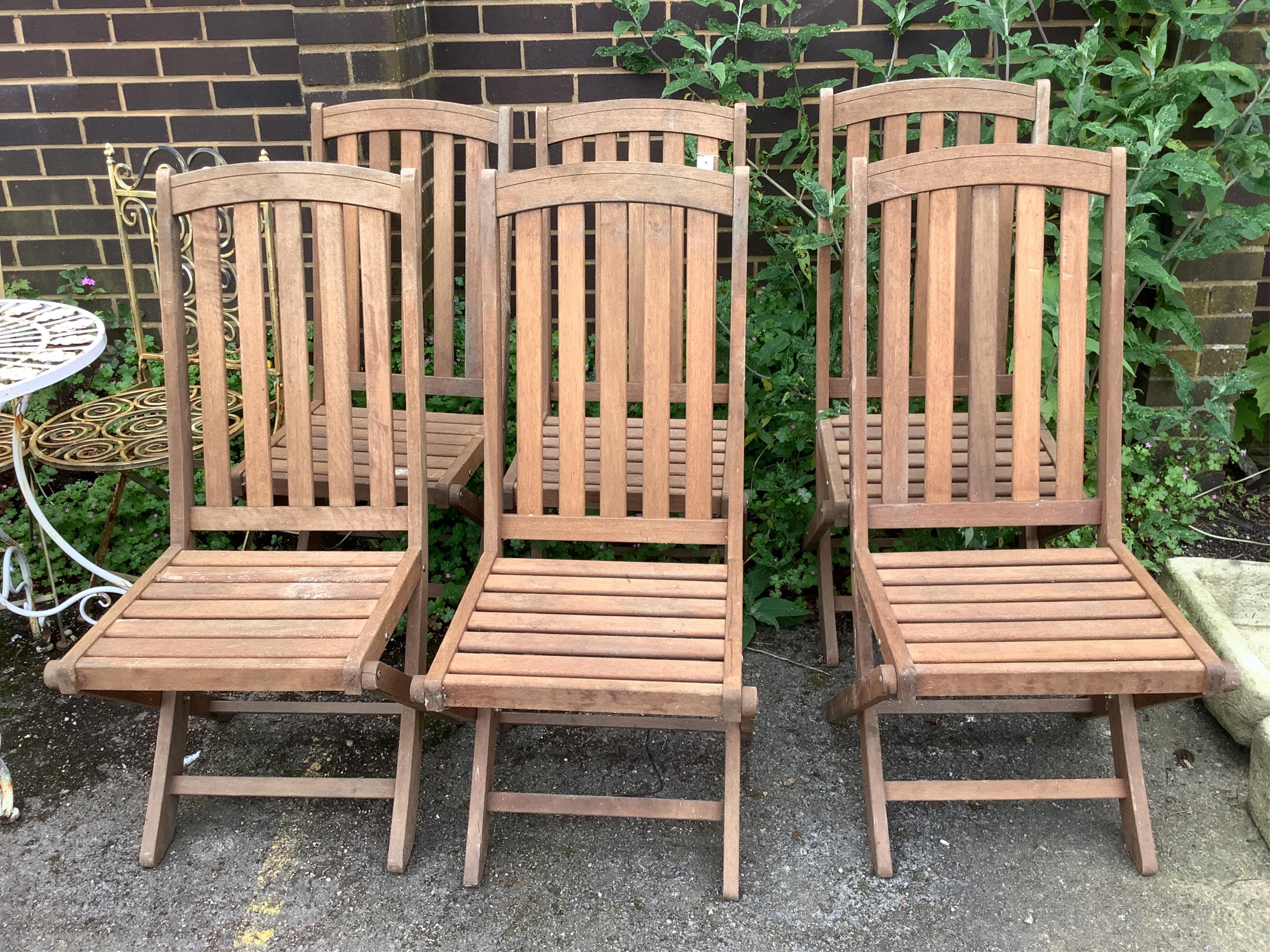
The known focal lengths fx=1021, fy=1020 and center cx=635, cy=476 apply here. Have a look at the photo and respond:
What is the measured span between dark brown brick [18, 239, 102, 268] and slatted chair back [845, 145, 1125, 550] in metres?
3.26

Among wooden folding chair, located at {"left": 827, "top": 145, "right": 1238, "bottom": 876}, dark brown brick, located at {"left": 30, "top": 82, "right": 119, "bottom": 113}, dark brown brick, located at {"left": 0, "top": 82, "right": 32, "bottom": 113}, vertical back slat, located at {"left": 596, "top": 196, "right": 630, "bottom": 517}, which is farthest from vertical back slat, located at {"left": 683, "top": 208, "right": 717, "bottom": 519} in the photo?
dark brown brick, located at {"left": 0, "top": 82, "right": 32, "bottom": 113}

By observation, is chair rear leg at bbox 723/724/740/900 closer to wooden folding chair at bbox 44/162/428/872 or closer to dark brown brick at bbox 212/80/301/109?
wooden folding chair at bbox 44/162/428/872

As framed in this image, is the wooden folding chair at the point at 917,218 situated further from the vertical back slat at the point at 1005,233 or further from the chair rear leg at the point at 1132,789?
the chair rear leg at the point at 1132,789

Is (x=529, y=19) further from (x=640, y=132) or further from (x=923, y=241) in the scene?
(x=923, y=241)

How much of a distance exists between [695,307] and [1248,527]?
8.13ft

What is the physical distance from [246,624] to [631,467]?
3.60 feet

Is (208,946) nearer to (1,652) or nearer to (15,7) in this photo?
(1,652)

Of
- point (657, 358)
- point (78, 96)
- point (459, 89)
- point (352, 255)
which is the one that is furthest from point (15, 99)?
point (657, 358)

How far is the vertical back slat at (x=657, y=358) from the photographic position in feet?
7.60

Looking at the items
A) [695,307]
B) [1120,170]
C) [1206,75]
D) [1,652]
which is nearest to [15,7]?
[1,652]

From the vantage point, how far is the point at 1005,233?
283 cm

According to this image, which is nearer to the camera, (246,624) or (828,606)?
(246,624)

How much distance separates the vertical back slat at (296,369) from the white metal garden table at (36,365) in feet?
1.48

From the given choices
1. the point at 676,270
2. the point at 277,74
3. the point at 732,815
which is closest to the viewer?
the point at 732,815
